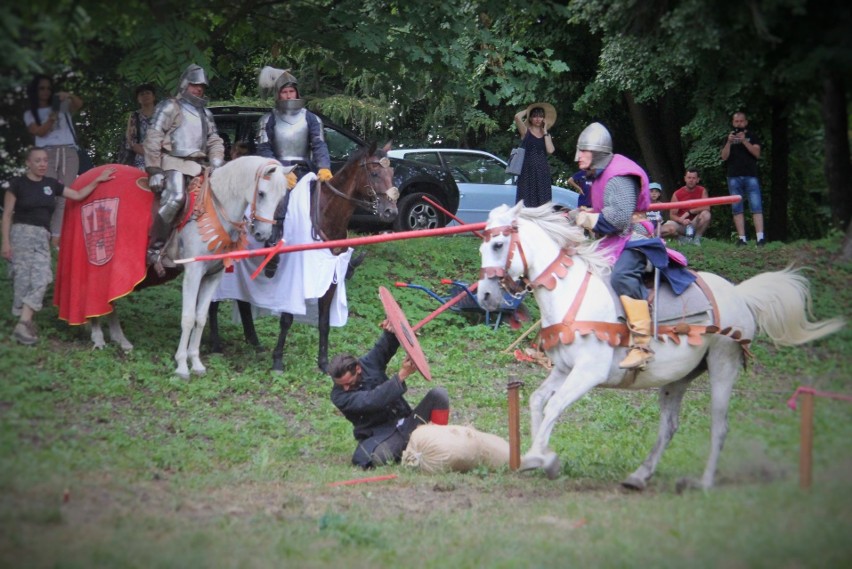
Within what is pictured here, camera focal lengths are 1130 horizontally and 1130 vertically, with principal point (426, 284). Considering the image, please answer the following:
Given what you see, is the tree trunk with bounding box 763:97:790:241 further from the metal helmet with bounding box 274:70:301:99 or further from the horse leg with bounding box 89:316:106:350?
the horse leg with bounding box 89:316:106:350

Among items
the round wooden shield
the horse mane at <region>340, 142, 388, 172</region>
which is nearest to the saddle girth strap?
the round wooden shield

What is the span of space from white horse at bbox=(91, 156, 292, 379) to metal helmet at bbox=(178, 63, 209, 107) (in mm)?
780

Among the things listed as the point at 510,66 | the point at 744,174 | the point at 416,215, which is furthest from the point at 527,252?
the point at 416,215

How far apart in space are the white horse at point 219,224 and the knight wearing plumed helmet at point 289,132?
44.0 inches

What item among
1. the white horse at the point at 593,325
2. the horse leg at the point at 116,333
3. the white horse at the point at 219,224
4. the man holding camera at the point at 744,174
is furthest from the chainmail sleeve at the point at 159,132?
the man holding camera at the point at 744,174

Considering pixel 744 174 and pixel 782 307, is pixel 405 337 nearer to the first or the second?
pixel 782 307

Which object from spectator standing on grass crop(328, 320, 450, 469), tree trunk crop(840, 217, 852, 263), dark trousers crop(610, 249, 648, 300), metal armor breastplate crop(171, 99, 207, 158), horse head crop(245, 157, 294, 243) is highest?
metal armor breastplate crop(171, 99, 207, 158)

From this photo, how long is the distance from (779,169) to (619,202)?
4360 millimetres

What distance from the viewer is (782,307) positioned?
873 cm

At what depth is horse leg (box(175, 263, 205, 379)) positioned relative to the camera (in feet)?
38.4

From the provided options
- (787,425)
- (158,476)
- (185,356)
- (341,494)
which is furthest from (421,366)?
(185,356)

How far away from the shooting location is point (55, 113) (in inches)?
400

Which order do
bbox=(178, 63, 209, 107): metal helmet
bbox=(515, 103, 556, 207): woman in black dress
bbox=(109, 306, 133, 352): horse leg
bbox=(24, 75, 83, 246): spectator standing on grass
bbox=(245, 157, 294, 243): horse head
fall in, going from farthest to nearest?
1. bbox=(515, 103, 556, 207): woman in black dress
2. bbox=(109, 306, 133, 352): horse leg
3. bbox=(178, 63, 209, 107): metal helmet
4. bbox=(245, 157, 294, 243): horse head
5. bbox=(24, 75, 83, 246): spectator standing on grass

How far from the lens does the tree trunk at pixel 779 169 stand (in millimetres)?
8633
